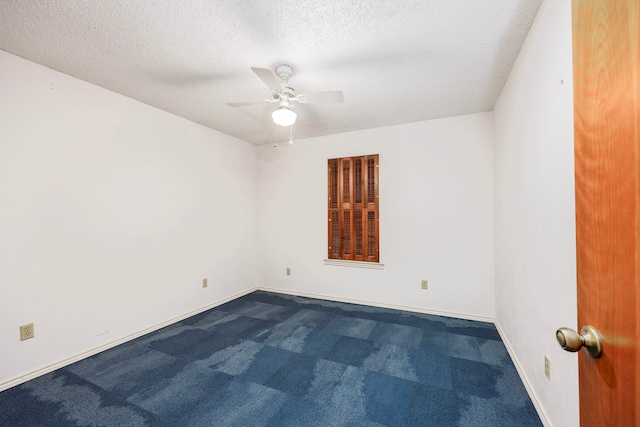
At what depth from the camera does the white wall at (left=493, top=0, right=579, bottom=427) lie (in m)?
1.28

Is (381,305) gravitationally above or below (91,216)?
below

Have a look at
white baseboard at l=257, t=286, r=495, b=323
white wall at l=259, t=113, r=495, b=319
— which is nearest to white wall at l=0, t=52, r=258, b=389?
white baseboard at l=257, t=286, r=495, b=323

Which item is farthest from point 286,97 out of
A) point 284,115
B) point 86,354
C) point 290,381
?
point 86,354

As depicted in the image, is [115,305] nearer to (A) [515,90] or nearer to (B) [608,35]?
(B) [608,35]

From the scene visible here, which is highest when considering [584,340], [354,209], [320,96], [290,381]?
[320,96]

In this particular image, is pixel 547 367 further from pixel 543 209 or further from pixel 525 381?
pixel 543 209

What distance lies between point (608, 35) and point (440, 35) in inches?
60.4

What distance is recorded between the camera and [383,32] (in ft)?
5.80

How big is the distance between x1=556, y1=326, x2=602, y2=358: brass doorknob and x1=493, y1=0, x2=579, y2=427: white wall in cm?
85

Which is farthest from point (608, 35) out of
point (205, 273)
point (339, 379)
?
point (205, 273)

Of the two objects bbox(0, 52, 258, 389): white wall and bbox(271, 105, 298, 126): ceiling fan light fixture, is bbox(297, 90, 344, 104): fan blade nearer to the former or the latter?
bbox(271, 105, 298, 126): ceiling fan light fixture

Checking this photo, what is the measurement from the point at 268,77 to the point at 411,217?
2.47 meters

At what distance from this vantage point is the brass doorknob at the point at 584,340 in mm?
576

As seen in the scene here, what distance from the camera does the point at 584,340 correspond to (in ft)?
1.96
